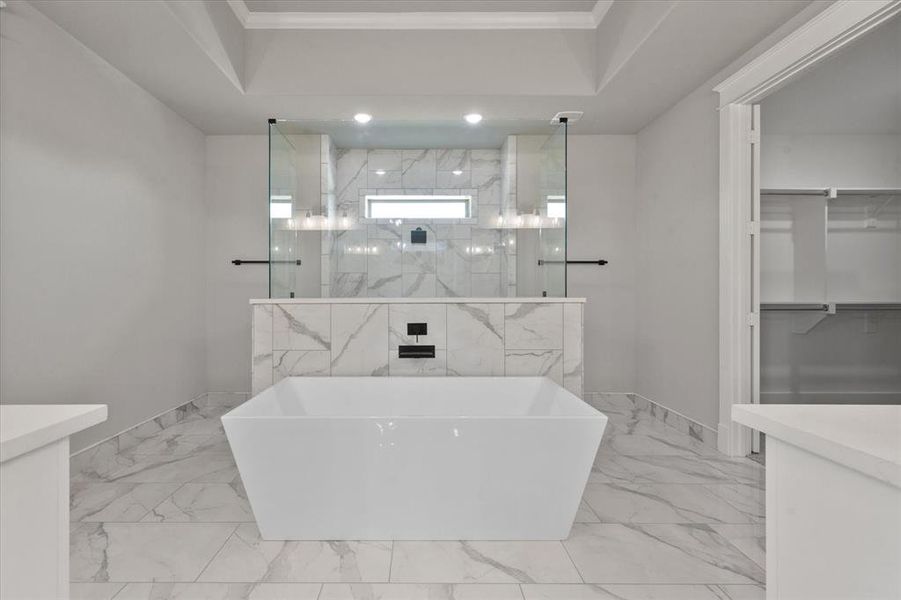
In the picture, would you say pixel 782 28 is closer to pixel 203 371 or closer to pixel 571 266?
pixel 571 266

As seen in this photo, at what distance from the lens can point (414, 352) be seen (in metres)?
2.80

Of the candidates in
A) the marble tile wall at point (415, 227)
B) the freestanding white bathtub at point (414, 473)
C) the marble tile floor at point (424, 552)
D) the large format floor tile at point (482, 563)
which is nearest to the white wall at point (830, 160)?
the marble tile wall at point (415, 227)

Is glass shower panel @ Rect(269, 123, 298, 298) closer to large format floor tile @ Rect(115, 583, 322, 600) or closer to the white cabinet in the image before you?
large format floor tile @ Rect(115, 583, 322, 600)

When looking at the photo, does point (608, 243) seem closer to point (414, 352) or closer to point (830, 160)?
point (830, 160)

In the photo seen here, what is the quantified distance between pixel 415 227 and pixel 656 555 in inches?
82.5

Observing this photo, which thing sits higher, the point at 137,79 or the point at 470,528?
the point at 137,79

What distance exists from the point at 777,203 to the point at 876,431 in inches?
138

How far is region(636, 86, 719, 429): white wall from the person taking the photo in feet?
9.92

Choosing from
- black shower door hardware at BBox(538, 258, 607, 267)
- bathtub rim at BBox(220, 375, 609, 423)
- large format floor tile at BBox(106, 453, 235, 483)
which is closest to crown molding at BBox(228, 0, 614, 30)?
black shower door hardware at BBox(538, 258, 607, 267)

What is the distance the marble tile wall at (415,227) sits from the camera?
2947mm

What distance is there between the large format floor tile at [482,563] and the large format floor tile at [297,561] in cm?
8

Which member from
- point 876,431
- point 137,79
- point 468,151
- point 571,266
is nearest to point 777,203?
point 571,266

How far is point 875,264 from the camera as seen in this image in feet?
12.5

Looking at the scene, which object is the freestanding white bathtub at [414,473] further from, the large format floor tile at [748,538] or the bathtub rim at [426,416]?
the large format floor tile at [748,538]
